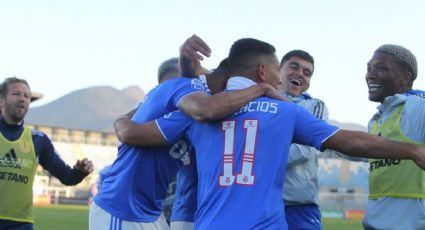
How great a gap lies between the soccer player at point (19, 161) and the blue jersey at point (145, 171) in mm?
2790

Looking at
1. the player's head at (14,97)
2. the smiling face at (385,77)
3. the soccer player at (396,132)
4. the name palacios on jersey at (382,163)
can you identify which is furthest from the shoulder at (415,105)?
the player's head at (14,97)

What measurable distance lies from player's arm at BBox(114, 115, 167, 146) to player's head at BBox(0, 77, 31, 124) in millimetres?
3776

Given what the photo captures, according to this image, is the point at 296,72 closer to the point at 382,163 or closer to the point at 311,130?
the point at 382,163

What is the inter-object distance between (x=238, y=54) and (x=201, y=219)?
1074 millimetres

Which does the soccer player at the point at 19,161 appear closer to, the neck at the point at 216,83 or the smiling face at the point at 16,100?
the smiling face at the point at 16,100

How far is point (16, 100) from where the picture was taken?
8266 millimetres

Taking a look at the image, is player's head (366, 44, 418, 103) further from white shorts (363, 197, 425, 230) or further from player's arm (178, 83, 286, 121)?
player's arm (178, 83, 286, 121)

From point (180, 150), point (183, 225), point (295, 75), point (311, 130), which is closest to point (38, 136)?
point (295, 75)

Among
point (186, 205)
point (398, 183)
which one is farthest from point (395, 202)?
point (186, 205)

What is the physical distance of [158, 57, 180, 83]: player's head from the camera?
237 inches

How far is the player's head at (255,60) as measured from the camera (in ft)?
14.9

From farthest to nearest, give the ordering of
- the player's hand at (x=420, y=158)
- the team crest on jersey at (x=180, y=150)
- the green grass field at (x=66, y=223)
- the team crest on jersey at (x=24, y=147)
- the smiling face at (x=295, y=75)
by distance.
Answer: the green grass field at (x=66, y=223), the team crest on jersey at (x=24, y=147), the smiling face at (x=295, y=75), the team crest on jersey at (x=180, y=150), the player's hand at (x=420, y=158)

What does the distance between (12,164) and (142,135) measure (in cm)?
394

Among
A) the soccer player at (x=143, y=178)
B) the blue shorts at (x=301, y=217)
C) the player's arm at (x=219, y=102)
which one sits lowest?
the blue shorts at (x=301, y=217)
